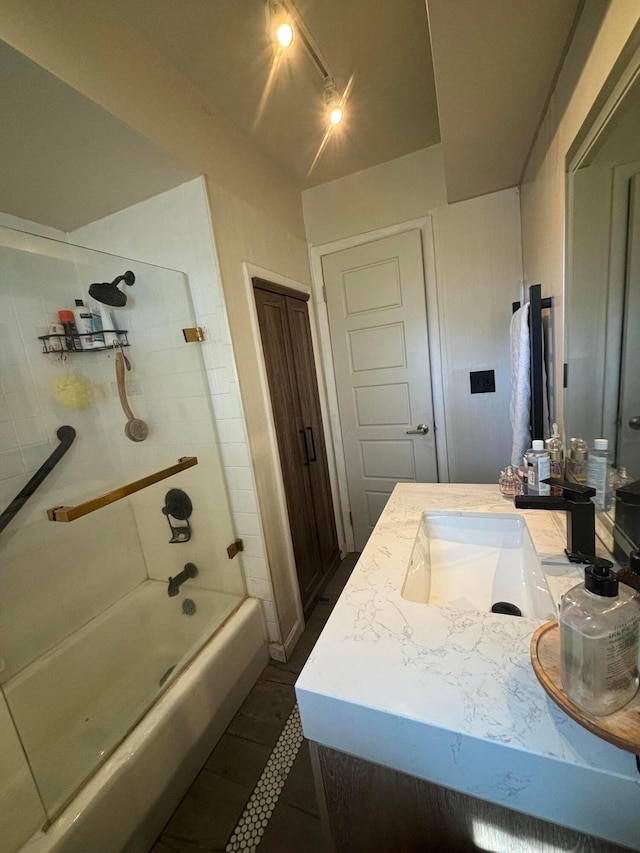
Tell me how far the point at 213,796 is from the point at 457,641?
125cm

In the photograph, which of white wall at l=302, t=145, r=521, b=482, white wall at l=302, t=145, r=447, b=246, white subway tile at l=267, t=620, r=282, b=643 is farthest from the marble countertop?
white wall at l=302, t=145, r=447, b=246

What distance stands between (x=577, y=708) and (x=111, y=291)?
1.97 m

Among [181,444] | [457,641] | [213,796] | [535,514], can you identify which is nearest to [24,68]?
[181,444]

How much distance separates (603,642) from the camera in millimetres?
437

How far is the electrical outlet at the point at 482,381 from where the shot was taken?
6.48ft

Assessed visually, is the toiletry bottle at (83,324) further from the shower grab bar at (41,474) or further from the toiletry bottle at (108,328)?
the shower grab bar at (41,474)

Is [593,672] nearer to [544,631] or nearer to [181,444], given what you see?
[544,631]

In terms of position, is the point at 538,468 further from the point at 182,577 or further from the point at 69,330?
the point at 69,330

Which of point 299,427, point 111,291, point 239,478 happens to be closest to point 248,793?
point 239,478

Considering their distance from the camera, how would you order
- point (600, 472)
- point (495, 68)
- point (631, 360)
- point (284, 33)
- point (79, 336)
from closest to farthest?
point (631, 360)
point (600, 472)
point (495, 68)
point (284, 33)
point (79, 336)

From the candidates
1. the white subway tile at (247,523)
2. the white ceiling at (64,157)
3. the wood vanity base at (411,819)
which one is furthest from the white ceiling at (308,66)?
the wood vanity base at (411,819)

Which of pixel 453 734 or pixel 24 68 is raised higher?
pixel 24 68

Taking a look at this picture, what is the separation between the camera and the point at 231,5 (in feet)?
3.50

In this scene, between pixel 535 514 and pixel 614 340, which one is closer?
pixel 614 340
